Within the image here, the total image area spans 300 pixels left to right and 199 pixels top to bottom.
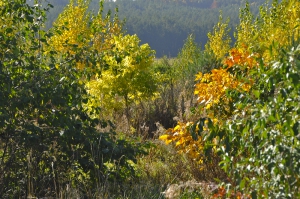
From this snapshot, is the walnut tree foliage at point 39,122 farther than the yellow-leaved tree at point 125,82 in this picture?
No

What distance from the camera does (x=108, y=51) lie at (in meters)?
4.88

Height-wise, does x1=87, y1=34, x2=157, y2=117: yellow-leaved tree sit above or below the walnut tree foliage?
above

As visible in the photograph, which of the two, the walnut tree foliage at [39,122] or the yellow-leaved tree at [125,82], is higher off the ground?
the yellow-leaved tree at [125,82]

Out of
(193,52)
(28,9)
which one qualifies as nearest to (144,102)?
(28,9)

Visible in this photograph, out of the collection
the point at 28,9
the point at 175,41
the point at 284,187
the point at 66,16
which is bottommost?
the point at 284,187

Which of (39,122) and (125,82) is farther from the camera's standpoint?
(125,82)

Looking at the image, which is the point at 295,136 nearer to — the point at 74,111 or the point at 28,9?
the point at 74,111

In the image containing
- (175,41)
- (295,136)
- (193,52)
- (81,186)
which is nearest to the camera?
(295,136)

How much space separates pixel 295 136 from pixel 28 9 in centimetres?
303

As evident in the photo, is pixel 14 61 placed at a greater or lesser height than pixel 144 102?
lesser

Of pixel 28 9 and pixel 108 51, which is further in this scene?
pixel 108 51

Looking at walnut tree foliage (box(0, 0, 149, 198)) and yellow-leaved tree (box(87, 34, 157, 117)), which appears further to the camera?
yellow-leaved tree (box(87, 34, 157, 117))

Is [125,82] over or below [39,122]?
over

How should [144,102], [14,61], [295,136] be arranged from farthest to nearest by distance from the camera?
[144,102] < [14,61] < [295,136]
